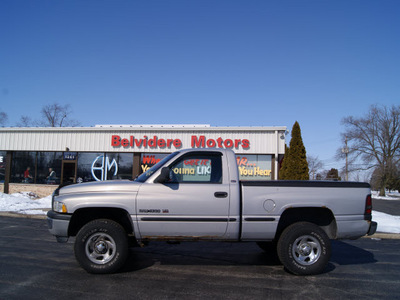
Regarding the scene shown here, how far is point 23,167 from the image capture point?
21938mm

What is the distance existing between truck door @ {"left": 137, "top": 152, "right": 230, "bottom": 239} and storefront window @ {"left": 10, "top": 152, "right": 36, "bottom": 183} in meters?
20.0

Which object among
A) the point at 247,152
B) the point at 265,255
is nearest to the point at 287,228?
the point at 265,255

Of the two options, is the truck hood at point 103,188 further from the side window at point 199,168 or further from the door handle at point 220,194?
the door handle at point 220,194

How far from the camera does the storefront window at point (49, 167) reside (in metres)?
21.4

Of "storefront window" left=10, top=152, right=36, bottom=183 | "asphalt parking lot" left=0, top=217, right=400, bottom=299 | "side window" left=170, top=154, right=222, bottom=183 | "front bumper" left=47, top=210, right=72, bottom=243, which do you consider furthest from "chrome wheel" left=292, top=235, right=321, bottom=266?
"storefront window" left=10, top=152, right=36, bottom=183

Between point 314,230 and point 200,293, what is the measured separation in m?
2.11

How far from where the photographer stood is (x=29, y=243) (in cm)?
724

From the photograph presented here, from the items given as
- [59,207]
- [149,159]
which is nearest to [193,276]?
[59,207]

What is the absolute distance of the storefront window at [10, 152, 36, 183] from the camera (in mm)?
21781

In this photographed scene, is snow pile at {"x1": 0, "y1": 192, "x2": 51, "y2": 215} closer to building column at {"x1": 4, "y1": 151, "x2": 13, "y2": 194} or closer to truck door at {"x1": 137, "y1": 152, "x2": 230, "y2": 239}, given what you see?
building column at {"x1": 4, "y1": 151, "x2": 13, "y2": 194}

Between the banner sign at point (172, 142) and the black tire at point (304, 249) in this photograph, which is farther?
the banner sign at point (172, 142)

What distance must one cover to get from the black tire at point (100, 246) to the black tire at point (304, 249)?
251cm

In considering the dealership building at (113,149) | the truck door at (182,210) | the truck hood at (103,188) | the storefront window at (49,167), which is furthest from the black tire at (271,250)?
the storefront window at (49,167)

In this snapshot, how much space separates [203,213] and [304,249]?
1.74 metres
